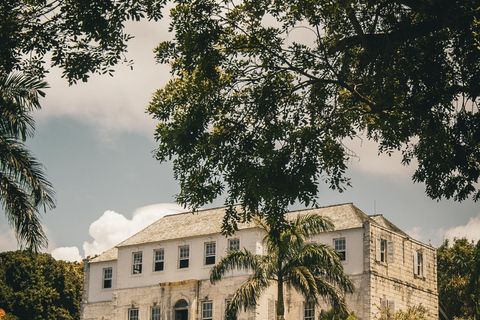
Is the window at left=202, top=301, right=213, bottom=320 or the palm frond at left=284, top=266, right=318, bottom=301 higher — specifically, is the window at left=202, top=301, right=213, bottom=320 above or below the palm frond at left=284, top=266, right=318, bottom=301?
below

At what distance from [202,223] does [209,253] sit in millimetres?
2686

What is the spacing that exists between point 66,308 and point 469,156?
5185 cm

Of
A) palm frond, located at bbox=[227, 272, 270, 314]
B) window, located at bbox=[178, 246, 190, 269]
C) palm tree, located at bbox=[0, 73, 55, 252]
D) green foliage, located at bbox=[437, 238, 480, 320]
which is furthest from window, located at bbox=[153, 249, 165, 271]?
palm tree, located at bbox=[0, 73, 55, 252]

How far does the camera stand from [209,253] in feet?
149

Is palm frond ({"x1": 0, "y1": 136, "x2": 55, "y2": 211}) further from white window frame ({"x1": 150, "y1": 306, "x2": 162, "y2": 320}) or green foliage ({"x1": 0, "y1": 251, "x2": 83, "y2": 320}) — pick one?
green foliage ({"x1": 0, "y1": 251, "x2": 83, "y2": 320})

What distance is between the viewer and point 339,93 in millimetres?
16922

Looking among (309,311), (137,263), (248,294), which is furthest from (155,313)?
(248,294)

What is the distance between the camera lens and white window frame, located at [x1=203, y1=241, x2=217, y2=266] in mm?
45031

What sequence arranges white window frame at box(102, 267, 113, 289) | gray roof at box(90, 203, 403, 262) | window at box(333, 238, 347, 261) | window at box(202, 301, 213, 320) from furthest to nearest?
white window frame at box(102, 267, 113, 289), window at box(202, 301, 213, 320), gray roof at box(90, 203, 403, 262), window at box(333, 238, 347, 261)

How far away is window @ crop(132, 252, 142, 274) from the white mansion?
0.23 ft

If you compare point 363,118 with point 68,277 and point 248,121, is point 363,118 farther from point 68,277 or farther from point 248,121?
point 68,277

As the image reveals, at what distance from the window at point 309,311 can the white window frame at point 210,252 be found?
22.9 ft

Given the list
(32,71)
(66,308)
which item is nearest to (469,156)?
(32,71)

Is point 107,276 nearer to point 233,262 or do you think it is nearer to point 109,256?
point 109,256
